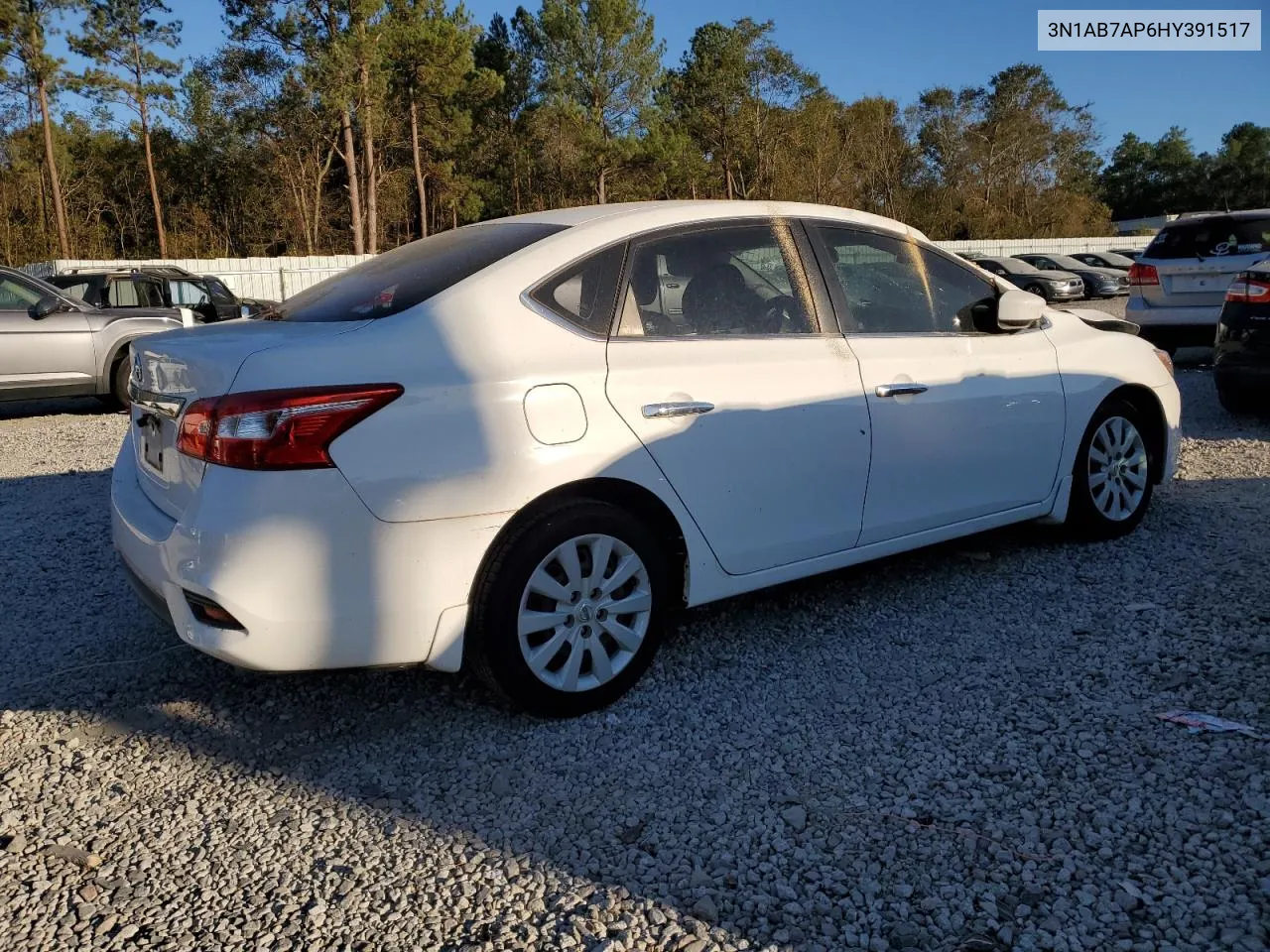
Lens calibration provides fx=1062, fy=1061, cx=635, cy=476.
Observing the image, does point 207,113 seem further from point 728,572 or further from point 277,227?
point 728,572

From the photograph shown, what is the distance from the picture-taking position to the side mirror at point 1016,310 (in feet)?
14.6

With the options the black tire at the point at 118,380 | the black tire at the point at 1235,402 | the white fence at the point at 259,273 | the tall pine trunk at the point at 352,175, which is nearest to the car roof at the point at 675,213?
the black tire at the point at 1235,402

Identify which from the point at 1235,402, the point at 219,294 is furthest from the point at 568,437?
the point at 219,294

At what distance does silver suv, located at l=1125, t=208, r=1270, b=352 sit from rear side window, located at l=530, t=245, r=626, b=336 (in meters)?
8.67

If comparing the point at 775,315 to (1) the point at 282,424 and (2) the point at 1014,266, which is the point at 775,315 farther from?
(2) the point at 1014,266

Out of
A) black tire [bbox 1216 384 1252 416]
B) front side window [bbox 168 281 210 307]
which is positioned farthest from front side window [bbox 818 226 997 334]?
front side window [bbox 168 281 210 307]

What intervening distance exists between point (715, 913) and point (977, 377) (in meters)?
2.67

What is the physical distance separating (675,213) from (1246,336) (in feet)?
18.5

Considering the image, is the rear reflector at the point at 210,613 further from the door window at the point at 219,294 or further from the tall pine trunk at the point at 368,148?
the tall pine trunk at the point at 368,148

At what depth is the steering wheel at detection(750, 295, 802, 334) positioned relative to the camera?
378 centimetres

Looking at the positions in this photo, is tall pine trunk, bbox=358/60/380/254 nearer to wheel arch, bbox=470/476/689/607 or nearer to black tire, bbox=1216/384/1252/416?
black tire, bbox=1216/384/1252/416

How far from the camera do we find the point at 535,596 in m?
3.22

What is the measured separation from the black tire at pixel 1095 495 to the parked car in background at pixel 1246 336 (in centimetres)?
298

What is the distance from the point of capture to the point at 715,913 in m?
2.38
